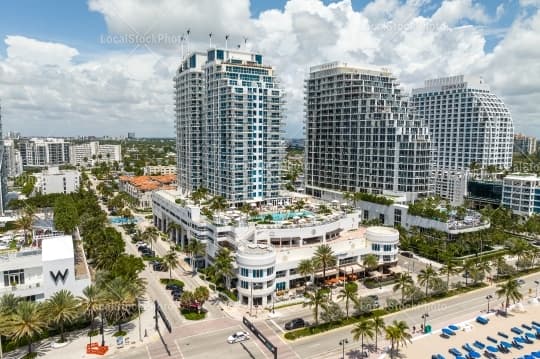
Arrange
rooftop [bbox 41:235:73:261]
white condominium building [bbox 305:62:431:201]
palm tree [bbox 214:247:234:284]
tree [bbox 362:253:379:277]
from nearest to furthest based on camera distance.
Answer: rooftop [bbox 41:235:73:261]
palm tree [bbox 214:247:234:284]
tree [bbox 362:253:379:277]
white condominium building [bbox 305:62:431:201]

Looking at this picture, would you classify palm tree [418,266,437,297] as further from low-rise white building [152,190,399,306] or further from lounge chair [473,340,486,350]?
lounge chair [473,340,486,350]

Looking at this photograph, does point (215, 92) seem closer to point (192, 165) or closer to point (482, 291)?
point (192, 165)

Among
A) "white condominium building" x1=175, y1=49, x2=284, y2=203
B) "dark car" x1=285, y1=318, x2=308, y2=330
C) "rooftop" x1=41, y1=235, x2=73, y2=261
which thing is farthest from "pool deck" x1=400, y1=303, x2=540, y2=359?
"white condominium building" x1=175, y1=49, x2=284, y2=203

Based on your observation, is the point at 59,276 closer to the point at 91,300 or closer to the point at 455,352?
the point at 91,300

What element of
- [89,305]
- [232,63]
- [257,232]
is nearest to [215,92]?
[232,63]

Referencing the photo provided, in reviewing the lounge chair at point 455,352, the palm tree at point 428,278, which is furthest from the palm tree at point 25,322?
the palm tree at point 428,278

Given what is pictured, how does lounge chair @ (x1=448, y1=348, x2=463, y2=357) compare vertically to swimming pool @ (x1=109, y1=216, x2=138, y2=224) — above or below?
below

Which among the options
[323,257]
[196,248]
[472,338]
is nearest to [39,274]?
[196,248]
